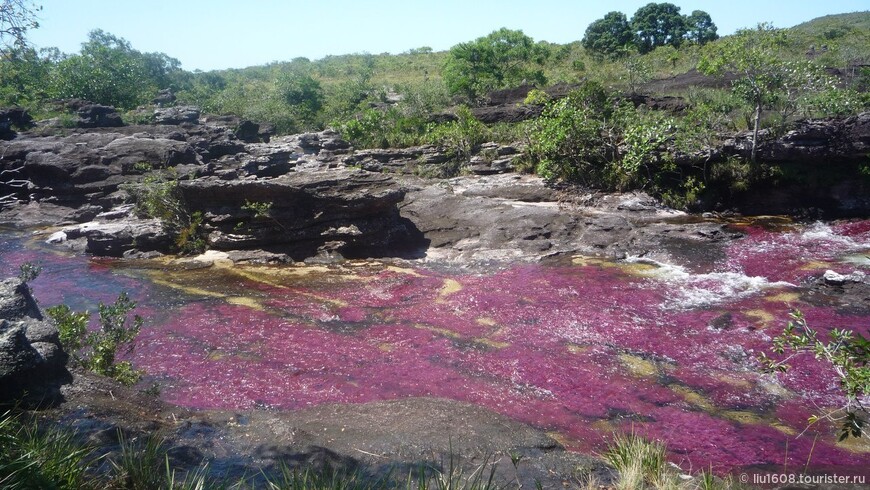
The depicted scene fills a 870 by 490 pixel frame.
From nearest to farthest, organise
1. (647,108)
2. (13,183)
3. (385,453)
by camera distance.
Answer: (385,453) → (647,108) → (13,183)

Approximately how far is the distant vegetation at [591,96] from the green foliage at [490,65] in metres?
0.08

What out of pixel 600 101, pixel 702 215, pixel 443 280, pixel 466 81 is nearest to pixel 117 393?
pixel 443 280

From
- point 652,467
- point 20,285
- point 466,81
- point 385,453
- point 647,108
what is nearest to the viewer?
point 652,467

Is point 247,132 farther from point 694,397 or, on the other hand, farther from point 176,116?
point 694,397

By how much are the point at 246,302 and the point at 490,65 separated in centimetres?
2456

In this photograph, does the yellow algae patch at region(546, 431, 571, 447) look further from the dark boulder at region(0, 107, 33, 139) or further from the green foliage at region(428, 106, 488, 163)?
the dark boulder at region(0, 107, 33, 139)

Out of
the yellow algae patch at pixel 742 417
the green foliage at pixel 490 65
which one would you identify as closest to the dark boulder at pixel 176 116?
the green foliage at pixel 490 65

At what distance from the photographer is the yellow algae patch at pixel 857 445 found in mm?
6282

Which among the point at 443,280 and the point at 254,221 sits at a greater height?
the point at 254,221

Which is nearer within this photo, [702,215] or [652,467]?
[652,467]

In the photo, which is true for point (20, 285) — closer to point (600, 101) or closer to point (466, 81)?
point (600, 101)

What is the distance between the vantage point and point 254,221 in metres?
14.9

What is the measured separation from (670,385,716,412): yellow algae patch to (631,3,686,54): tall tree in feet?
150

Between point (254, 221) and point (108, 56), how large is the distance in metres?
34.5
